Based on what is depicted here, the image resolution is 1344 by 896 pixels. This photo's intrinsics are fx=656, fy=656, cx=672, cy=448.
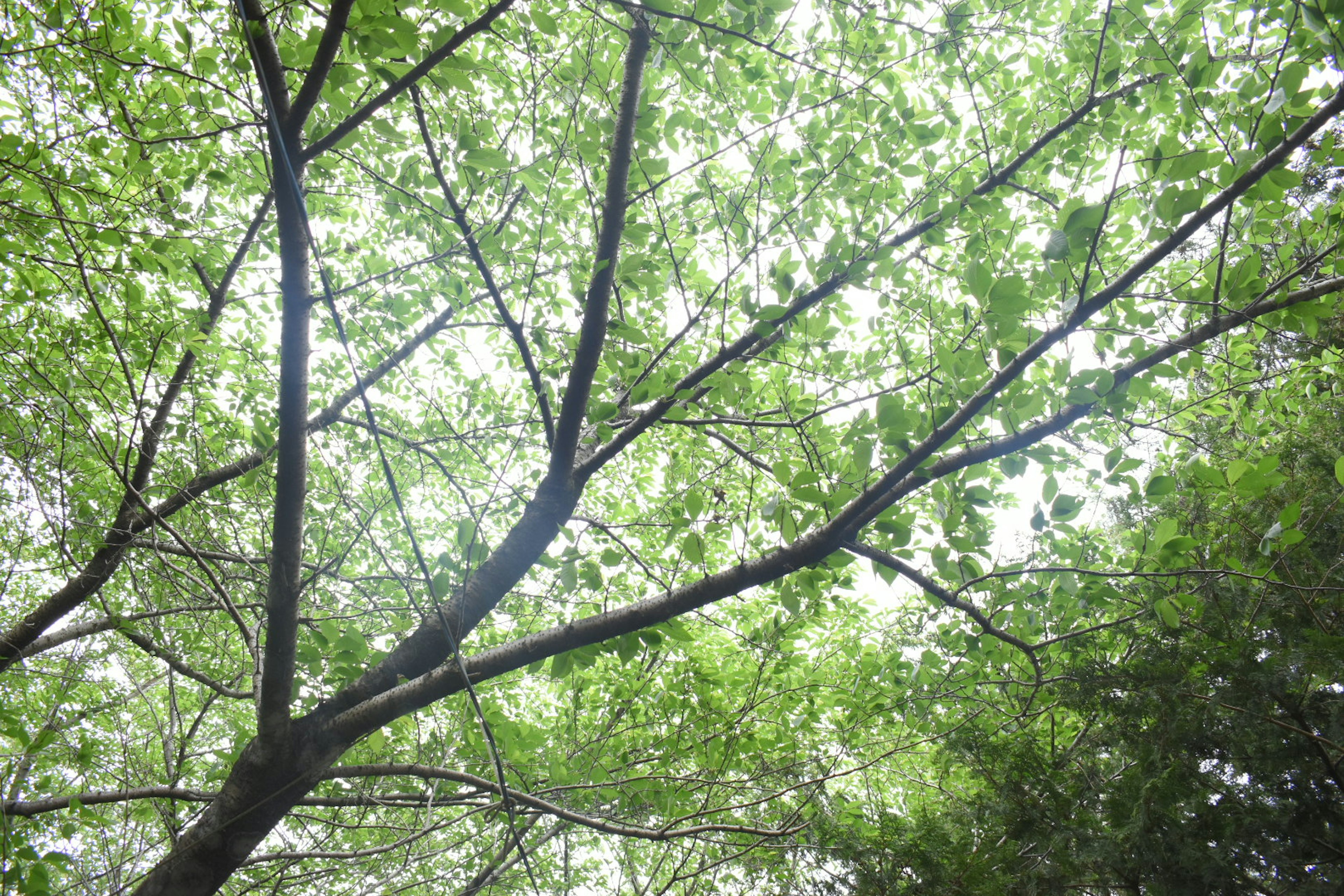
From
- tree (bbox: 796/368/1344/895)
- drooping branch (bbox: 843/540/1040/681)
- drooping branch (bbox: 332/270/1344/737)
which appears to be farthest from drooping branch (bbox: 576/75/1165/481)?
tree (bbox: 796/368/1344/895)

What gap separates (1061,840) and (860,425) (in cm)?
212

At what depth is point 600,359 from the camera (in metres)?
2.91

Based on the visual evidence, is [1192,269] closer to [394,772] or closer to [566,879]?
[566,879]

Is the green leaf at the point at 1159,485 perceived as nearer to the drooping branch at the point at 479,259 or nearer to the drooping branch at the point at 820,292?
the drooping branch at the point at 820,292

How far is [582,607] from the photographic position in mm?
4453

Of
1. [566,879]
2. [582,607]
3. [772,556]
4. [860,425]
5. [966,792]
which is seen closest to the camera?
[860,425]

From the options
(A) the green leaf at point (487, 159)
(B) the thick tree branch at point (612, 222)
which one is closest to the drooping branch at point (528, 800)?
(B) the thick tree branch at point (612, 222)

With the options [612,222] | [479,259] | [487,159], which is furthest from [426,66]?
[612,222]

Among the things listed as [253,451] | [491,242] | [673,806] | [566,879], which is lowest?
[566,879]

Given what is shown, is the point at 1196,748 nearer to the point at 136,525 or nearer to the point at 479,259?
the point at 479,259

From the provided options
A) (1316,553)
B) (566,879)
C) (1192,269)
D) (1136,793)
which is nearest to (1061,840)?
(1136,793)

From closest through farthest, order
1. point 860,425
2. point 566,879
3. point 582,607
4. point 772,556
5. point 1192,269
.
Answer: point 860,425, point 772,556, point 566,879, point 1192,269, point 582,607

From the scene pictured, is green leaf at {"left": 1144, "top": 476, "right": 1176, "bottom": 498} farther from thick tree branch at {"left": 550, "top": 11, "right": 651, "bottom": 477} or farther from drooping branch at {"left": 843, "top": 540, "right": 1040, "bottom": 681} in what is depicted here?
thick tree branch at {"left": 550, "top": 11, "right": 651, "bottom": 477}

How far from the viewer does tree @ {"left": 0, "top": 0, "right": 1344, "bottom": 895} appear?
2.04 m
